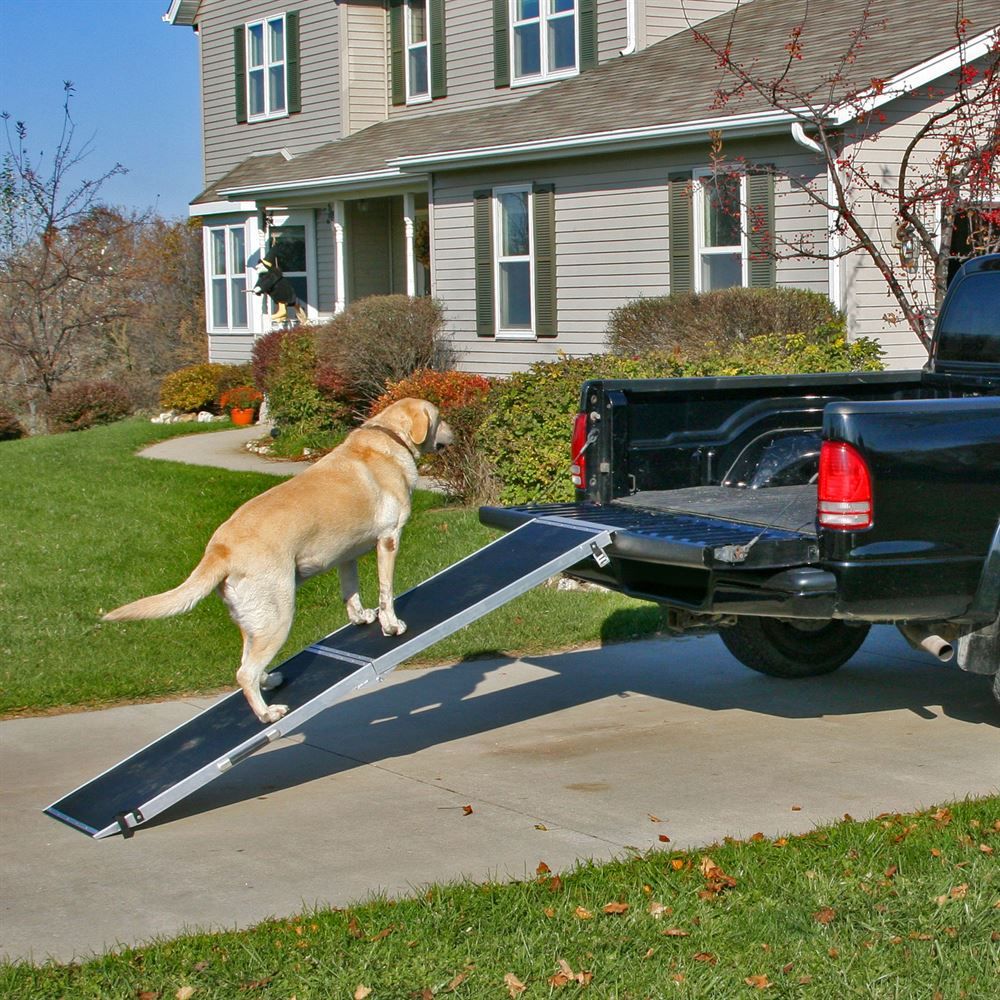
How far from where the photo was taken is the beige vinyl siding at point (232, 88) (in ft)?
80.4

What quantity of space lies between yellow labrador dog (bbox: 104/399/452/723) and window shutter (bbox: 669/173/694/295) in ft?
34.0

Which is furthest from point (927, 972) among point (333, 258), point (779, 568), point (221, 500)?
point (333, 258)

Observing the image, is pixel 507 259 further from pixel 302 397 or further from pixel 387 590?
pixel 387 590

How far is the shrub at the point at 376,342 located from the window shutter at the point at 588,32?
3.99 metres

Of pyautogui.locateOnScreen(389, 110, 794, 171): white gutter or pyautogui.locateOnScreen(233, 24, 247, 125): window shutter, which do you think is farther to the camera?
pyautogui.locateOnScreen(233, 24, 247, 125): window shutter

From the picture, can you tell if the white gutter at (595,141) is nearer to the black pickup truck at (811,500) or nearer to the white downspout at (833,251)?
the white downspout at (833,251)

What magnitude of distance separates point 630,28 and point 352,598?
14548mm

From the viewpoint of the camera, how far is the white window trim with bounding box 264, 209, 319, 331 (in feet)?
81.3

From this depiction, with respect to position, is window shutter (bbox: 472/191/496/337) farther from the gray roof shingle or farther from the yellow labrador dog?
the yellow labrador dog

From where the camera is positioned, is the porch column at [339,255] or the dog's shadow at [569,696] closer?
the dog's shadow at [569,696]

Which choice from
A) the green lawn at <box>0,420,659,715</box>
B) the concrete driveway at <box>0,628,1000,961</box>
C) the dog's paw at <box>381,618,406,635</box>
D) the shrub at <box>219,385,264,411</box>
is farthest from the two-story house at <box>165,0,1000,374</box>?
the dog's paw at <box>381,618,406,635</box>

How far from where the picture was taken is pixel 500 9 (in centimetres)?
2103

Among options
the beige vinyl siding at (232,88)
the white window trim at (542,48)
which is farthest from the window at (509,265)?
the beige vinyl siding at (232,88)

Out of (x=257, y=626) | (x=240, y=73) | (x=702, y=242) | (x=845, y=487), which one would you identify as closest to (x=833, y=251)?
(x=702, y=242)
